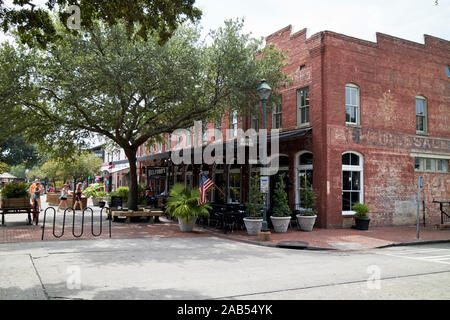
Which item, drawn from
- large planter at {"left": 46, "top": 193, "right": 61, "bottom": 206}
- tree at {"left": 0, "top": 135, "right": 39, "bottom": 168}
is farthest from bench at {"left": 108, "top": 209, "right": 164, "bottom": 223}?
tree at {"left": 0, "top": 135, "right": 39, "bottom": 168}

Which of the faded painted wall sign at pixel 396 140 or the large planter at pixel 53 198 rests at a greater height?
the faded painted wall sign at pixel 396 140

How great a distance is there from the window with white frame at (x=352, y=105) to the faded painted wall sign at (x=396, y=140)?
52 cm

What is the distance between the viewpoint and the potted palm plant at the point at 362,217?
49.5 ft

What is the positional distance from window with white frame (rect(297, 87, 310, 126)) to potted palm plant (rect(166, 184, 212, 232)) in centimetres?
641

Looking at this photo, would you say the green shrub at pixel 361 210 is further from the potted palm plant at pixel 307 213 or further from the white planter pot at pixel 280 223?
the white planter pot at pixel 280 223

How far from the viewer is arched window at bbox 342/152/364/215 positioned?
1606 centimetres

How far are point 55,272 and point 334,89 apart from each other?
12966mm

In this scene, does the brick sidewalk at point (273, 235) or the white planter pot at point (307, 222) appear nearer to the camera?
the brick sidewalk at point (273, 235)

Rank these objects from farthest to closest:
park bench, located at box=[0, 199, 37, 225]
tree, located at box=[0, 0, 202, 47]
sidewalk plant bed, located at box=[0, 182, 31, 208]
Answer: sidewalk plant bed, located at box=[0, 182, 31, 208]
park bench, located at box=[0, 199, 37, 225]
tree, located at box=[0, 0, 202, 47]

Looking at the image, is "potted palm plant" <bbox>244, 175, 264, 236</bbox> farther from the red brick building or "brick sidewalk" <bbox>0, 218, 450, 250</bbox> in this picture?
the red brick building

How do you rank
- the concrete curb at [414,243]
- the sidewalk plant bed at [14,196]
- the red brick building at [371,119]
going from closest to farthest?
the concrete curb at [414,243], the sidewalk plant bed at [14,196], the red brick building at [371,119]

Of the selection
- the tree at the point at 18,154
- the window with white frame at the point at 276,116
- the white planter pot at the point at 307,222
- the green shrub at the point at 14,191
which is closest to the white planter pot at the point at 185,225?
the white planter pot at the point at 307,222

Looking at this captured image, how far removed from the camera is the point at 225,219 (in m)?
14.1
